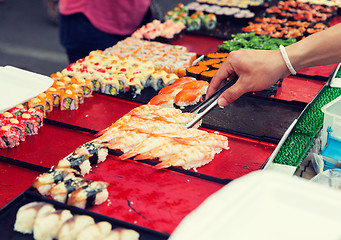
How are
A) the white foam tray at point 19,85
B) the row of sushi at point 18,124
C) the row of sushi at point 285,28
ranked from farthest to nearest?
1. the row of sushi at point 285,28
2. the row of sushi at point 18,124
3. the white foam tray at point 19,85

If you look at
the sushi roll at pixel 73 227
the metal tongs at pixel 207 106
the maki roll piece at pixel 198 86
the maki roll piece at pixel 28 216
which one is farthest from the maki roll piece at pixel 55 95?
the sushi roll at pixel 73 227

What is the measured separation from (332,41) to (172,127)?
922 mm

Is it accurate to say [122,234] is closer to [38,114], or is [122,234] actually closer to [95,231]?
[95,231]

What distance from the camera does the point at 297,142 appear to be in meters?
2.42

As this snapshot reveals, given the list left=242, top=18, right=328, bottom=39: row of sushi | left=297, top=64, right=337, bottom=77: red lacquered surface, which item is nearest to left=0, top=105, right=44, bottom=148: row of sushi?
left=297, top=64, right=337, bottom=77: red lacquered surface

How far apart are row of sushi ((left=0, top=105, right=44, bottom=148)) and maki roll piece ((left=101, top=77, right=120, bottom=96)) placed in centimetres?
58

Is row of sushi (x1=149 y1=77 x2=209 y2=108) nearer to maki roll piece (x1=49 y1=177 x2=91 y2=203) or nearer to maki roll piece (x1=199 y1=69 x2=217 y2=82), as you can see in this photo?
maki roll piece (x1=199 y1=69 x2=217 y2=82)

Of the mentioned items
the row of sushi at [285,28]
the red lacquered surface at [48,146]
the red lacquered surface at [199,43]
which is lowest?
the red lacquered surface at [48,146]

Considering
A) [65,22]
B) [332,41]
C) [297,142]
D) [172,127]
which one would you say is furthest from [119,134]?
[65,22]

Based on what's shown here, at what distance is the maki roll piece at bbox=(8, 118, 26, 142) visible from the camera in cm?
229

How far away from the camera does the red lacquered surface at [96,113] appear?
8.52ft

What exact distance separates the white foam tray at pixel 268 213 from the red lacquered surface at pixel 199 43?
2.75 meters

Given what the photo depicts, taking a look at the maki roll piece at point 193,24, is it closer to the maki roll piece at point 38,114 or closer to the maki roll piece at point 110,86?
the maki roll piece at point 110,86

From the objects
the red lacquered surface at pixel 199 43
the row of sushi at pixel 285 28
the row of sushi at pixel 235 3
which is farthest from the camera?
the row of sushi at pixel 235 3
